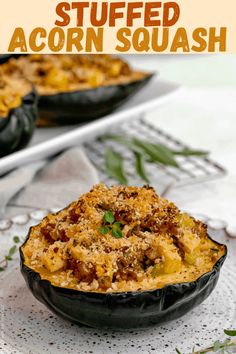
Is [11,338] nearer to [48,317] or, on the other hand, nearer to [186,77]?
[48,317]

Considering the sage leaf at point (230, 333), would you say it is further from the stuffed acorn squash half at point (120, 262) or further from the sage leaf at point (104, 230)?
the sage leaf at point (104, 230)

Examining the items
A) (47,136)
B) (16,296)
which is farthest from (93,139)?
(16,296)

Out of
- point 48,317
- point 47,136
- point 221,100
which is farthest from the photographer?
point 221,100

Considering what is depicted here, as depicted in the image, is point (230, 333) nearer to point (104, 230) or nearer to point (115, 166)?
point (104, 230)

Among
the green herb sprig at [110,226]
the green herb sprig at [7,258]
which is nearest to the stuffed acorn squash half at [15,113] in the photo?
the green herb sprig at [7,258]

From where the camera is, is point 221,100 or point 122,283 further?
point 221,100

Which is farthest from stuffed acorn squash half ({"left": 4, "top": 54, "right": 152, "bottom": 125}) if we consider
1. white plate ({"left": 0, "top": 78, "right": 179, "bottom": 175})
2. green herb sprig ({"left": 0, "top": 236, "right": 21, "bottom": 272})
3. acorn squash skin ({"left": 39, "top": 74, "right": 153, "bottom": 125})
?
green herb sprig ({"left": 0, "top": 236, "right": 21, "bottom": 272})
